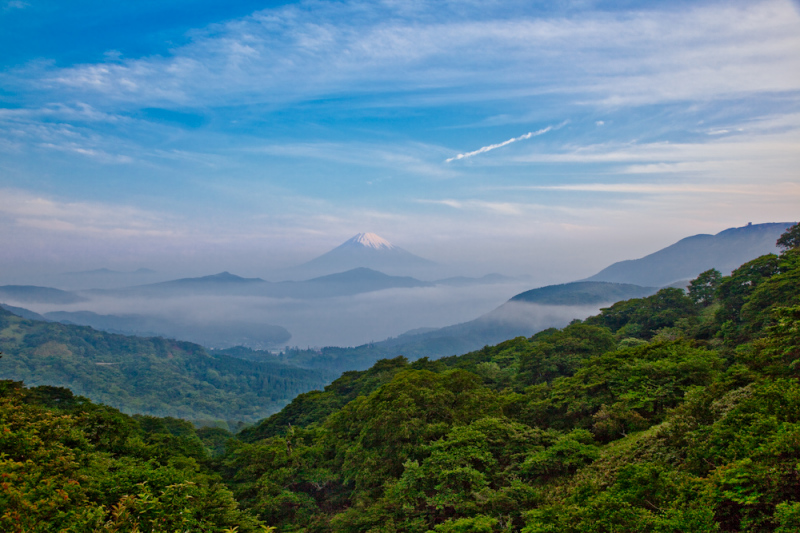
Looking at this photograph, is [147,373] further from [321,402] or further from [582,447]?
[582,447]

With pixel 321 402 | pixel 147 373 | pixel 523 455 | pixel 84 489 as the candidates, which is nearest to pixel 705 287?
pixel 523 455

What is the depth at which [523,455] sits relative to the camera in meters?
14.0

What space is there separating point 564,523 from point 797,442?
4.73 m

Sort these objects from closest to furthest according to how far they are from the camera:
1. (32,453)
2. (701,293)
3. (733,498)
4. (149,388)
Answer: (733,498) < (32,453) < (701,293) < (149,388)

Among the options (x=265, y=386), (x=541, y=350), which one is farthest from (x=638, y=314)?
(x=265, y=386)

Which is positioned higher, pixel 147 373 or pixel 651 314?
pixel 651 314

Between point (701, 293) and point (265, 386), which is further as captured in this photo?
point (265, 386)

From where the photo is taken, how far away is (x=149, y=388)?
14438 cm

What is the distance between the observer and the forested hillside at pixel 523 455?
25.1 feet

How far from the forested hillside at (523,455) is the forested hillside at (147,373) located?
372 ft

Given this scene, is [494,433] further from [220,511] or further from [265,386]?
[265,386]

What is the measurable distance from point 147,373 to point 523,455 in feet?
592

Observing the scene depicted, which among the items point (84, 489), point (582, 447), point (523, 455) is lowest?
point (523, 455)

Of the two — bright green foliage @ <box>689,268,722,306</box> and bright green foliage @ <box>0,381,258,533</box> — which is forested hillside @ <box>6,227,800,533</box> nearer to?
bright green foliage @ <box>0,381,258,533</box>
